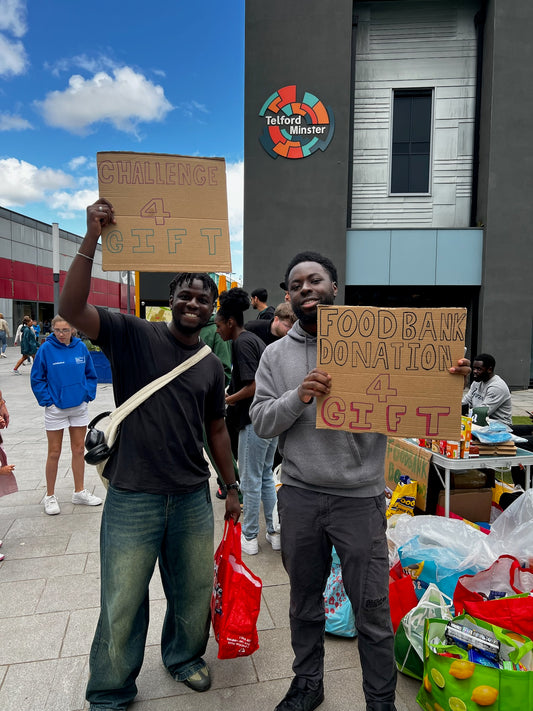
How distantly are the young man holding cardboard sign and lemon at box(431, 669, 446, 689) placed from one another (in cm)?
114

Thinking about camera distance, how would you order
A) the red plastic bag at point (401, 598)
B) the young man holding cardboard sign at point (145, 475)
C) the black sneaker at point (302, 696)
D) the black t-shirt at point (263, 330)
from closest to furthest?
the young man holding cardboard sign at point (145, 475) → the black sneaker at point (302, 696) → the red plastic bag at point (401, 598) → the black t-shirt at point (263, 330)

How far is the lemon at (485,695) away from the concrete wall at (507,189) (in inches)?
465

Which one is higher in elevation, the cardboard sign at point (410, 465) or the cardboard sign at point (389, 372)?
the cardboard sign at point (389, 372)

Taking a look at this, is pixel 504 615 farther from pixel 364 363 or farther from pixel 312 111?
pixel 312 111

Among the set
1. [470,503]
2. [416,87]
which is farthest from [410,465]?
[416,87]

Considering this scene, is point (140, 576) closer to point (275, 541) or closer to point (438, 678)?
point (438, 678)

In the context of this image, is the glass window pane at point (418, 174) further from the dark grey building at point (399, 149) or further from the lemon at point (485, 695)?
the lemon at point (485, 695)

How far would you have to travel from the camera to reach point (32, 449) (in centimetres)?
680

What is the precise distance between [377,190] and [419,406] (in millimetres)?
12302

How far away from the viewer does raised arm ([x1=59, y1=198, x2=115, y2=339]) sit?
6.12 ft

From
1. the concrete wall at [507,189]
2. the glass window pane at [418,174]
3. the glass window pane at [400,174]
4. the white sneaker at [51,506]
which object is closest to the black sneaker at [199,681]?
the white sneaker at [51,506]

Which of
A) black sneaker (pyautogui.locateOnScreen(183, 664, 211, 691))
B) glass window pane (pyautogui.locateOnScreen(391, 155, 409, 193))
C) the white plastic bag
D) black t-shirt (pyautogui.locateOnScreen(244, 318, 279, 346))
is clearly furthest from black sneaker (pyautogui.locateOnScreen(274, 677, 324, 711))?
glass window pane (pyautogui.locateOnScreen(391, 155, 409, 193))

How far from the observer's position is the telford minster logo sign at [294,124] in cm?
1226

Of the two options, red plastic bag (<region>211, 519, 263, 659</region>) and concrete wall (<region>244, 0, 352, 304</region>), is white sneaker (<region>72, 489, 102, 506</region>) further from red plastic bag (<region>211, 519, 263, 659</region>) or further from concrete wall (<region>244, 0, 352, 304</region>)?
concrete wall (<region>244, 0, 352, 304</region>)
